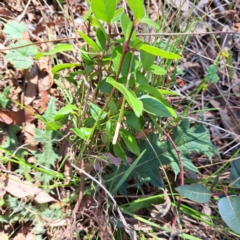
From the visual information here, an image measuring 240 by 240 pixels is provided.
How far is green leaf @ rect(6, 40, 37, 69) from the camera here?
115 cm

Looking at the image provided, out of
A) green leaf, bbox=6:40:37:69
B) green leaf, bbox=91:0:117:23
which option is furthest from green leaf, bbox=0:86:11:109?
green leaf, bbox=91:0:117:23

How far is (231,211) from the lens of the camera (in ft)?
3.21

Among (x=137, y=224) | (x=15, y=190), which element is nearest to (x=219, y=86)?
(x=137, y=224)

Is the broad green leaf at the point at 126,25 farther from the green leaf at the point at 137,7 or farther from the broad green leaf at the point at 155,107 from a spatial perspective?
the broad green leaf at the point at 155,107

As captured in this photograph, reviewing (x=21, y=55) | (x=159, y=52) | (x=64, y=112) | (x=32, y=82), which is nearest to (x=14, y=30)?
(x=21, y=55)

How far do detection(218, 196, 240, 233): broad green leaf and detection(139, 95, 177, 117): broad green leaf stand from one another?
0.38m

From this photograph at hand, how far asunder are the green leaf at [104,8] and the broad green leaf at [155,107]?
0.22 meters

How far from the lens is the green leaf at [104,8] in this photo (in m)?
0.65

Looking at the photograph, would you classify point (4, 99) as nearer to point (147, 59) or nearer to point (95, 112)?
point (95, 112)

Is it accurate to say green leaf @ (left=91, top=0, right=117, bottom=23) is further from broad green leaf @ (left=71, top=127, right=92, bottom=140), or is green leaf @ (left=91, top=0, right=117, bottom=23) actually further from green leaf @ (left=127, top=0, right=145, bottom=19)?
broad green leaf @ (left=71, top=127, right=92, bottom=140)

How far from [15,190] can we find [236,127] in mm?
947

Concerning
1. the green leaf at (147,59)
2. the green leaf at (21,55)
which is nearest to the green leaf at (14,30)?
the green leaf at (21,55)

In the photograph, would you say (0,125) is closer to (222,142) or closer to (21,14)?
(21,14)

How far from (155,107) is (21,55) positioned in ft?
1.96
